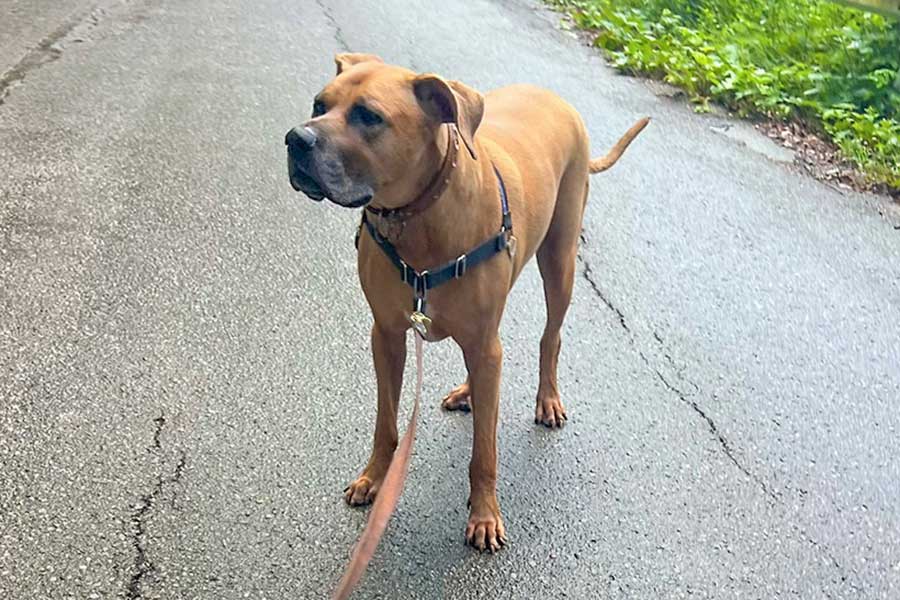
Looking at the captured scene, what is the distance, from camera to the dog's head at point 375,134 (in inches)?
107

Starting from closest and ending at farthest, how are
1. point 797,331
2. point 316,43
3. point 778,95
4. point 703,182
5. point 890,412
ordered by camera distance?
point 890,412 < point 797,331 < point 703,182 < point 778,95 < point 316,43

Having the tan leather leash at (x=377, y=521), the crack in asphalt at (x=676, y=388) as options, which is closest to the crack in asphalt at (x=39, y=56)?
the crack in asphalt at (x=676, y=388)

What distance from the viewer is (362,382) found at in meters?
4.31

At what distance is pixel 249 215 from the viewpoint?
225 inches

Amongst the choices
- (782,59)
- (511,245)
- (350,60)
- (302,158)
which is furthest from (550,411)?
(782,59)

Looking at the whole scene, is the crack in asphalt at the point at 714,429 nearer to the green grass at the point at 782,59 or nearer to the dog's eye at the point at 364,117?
the dog's eye at the point at 364,117

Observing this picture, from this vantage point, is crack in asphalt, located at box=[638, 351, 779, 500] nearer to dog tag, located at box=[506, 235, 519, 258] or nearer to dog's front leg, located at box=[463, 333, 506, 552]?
dog's front leg, located at box=[463, 333, 506, 552]

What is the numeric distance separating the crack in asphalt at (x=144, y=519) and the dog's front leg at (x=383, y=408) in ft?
2.07

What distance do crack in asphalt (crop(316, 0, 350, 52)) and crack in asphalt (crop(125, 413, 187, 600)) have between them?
572 centimetres

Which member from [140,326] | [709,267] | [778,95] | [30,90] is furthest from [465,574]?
[778,95]

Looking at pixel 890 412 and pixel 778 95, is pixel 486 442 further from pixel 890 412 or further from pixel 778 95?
pixel 778 95

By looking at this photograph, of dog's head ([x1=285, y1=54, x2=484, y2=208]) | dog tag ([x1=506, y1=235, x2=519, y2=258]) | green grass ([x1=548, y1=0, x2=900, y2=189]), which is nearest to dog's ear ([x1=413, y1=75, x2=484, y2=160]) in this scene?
dog's head ([x1=285, y1=54, x2=484, y2=208])

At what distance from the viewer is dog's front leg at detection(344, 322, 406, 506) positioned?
341 centimetres

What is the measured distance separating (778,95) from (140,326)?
19.1 ft
